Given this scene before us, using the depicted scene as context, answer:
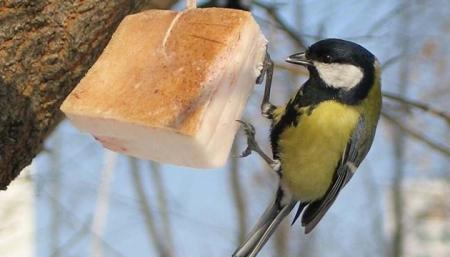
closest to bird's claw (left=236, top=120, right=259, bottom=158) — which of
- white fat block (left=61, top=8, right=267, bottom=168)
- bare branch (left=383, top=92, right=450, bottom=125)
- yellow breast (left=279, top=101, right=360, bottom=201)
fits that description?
yellow breast (left=279, top=101, right=360, bottom=201)

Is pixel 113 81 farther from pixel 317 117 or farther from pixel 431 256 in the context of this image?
pixel 431 256

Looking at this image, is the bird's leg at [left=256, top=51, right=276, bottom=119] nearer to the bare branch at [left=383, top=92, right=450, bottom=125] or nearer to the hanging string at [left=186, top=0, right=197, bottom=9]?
the hanging string at [left=186, top=0, right=197, bottom=9]

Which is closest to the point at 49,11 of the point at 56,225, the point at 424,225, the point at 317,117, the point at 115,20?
the point at 115,20

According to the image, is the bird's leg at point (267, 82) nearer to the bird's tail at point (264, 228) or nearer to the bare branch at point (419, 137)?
the bird's tail at point (264, 228)

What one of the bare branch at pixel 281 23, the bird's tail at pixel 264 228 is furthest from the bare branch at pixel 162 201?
the bird's tail at pixel 264 228

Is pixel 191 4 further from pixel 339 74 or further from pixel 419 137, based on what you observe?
pixel 419 137

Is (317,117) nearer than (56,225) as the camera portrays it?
Yes
